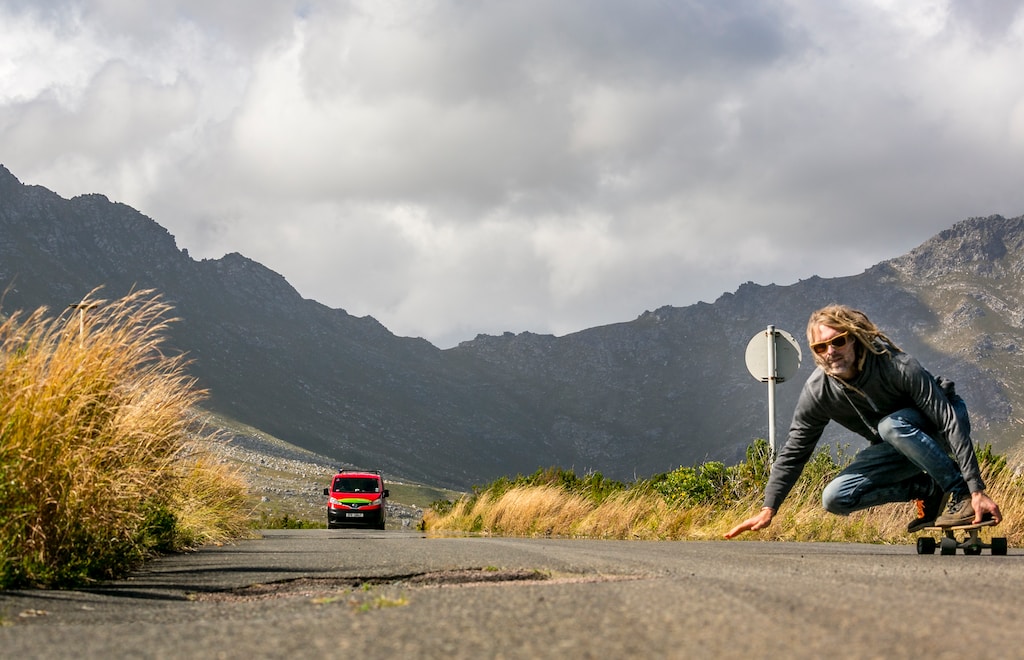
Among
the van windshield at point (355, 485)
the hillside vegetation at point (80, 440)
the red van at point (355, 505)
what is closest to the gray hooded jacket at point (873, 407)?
the hillside vegetation at point (80, 440)

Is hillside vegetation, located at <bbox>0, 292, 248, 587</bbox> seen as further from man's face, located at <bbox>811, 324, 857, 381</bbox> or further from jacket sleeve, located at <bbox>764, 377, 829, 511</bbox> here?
man's face, located at <bbox>811, 324, 857, 381</bbox>

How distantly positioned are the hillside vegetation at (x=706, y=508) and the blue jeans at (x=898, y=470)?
3511 mm

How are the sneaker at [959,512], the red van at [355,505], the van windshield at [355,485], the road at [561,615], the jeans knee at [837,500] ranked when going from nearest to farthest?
the road at [561,615], the sneaker at [959,512], the jeans knee at [837,500], the red van at [355,505], the van windshield at [355,485]

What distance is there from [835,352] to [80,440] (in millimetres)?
4692

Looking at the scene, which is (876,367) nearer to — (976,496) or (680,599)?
(976,496)

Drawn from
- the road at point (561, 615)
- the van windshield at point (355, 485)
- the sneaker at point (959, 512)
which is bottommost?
the van windshield at point (355, 485)

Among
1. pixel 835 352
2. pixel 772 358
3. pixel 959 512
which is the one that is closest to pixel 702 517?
pixel 772 358

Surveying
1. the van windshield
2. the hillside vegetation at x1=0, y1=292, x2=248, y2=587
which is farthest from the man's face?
the van windshield

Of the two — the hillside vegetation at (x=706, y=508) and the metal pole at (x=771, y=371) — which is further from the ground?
the metal pole at (x=771, y=371)

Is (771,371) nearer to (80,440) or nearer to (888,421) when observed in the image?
(888,421)

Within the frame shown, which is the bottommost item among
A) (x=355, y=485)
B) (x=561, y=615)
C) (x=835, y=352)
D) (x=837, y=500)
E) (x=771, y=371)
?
(x=355, y=485)

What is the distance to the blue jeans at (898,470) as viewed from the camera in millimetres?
6242

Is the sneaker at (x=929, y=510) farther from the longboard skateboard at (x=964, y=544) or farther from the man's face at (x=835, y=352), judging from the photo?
the man's face at (x=835, y=352)

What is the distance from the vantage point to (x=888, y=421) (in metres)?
6.29
